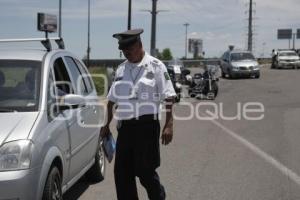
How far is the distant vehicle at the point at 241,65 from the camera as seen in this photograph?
37.2 meters

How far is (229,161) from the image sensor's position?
958 centimetres

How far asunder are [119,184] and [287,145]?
20.2 ft

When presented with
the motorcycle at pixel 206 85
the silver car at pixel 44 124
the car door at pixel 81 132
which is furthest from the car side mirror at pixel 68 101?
the motorcycle at pixel 206 85

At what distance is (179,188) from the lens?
24.9ft

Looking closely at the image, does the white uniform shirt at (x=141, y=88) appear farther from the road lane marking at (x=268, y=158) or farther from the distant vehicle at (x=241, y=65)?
the distant vehicle at (x=241, y=65)

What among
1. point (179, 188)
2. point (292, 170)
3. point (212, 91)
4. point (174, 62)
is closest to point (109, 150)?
point (179, 188)

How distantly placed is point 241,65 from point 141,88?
32091mm

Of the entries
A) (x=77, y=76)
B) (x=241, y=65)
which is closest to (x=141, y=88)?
(x=77, y=76)

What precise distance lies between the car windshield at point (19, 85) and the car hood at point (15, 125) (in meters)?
0.19

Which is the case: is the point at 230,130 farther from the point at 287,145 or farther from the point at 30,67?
the point at 30,67

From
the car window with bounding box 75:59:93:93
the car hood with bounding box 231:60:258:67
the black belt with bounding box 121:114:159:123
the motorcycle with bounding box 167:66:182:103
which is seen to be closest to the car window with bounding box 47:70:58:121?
the black belt with bounding box 121:114:159:123

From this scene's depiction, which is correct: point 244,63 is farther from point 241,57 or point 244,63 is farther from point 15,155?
point 15,155

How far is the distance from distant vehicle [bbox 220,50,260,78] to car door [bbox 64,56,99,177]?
98.6 ft

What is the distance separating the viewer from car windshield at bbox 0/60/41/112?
227 inches
